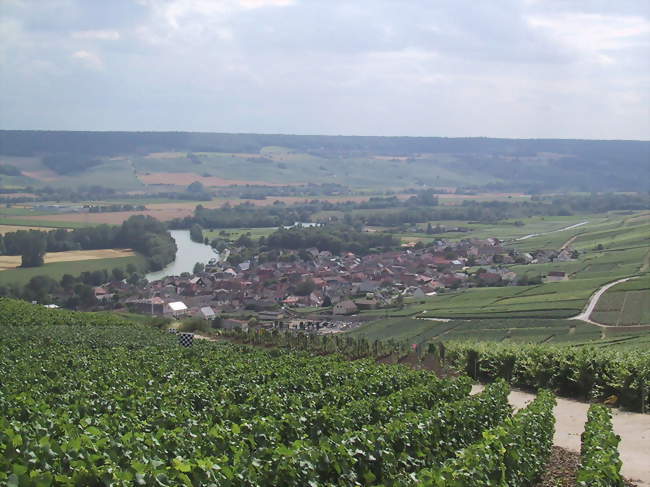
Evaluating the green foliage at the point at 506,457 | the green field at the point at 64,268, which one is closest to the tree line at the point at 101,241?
the green field at the point at 64,268

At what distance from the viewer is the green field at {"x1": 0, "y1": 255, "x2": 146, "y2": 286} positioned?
274ft

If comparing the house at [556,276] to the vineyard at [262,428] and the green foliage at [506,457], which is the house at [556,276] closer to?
the vineyard at [262,428]

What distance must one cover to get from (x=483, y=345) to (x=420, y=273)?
74.4 meters

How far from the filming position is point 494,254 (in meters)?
108

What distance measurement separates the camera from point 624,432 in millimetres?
16234

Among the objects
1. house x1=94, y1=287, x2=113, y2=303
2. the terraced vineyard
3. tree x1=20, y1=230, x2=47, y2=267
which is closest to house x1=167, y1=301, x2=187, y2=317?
house x1=94, y1=287, x2=113, y2=303

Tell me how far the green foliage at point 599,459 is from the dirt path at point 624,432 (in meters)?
0.92

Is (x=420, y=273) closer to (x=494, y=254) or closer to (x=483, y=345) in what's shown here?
(x=494, y=254)

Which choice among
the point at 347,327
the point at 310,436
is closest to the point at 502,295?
the point at 347,327

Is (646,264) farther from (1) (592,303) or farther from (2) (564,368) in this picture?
(2) (564,368)

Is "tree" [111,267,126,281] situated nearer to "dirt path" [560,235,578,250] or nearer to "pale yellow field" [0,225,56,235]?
"pale yellow field" [0,225,56,235]

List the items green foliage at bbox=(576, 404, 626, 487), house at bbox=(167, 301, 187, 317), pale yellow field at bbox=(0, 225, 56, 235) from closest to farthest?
green foliage at bbox=(576, 404, 626, 487) → house at bbox=(167, 301, 187, 317) → pale yellow field at bbox=(0, 225, 56, 235)

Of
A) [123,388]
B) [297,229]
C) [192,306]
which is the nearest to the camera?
[123,388]

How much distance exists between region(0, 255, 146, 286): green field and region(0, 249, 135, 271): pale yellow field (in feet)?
7.21
